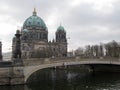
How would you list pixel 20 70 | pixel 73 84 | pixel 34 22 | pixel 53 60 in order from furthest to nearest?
pixel 34 22, pixel 53 60, pixel 73 84, pixel 20 70

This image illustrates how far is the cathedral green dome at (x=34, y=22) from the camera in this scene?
9975cm

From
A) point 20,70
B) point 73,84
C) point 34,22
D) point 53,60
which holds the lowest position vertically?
point 73,84

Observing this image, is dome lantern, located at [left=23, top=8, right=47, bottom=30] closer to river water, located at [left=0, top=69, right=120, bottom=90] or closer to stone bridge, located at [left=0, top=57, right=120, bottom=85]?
river water, located at [left=0, top=69, right=120, bottom=90]

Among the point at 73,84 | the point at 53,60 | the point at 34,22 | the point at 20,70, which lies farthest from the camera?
the point at 34,22

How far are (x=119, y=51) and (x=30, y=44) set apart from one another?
145 feet

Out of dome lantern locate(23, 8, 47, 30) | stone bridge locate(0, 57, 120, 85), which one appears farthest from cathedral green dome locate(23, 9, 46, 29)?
stone bridge locate(0, 57, 120, 85)

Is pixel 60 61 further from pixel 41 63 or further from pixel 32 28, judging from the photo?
pixel 32 28

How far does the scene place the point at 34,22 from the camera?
3939 inches

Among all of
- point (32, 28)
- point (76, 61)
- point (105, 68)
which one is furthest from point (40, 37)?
point (76, 61)

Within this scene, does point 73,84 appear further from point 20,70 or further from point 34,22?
point 34,22

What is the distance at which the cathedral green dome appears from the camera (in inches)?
3927

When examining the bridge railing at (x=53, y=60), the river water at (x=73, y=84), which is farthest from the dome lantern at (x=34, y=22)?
the river water at (x=73, y=84)

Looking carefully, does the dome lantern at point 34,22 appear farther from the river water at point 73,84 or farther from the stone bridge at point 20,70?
the stone bridge at point 20,70

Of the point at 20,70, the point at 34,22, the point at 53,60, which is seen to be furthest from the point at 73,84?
the point at 34,22
